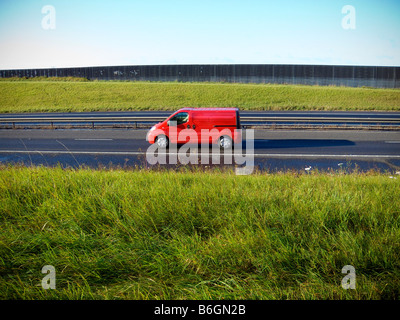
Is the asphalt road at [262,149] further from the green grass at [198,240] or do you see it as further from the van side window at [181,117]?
the green grass at [198,240]

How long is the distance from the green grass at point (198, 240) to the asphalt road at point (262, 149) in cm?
411

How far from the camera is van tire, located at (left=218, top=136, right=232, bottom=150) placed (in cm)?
1406

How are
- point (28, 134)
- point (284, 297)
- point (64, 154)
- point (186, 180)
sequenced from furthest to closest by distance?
point (28, 134) < point (64, 154) < point (186, 180) < point (284, 297)

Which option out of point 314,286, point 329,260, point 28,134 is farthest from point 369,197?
point 28,134

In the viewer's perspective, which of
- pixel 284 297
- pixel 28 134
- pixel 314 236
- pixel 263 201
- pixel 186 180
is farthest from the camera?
pixel 28 134

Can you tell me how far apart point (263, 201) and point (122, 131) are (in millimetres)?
16001

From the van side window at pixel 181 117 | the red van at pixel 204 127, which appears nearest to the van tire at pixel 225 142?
the red van at pixel 204 127

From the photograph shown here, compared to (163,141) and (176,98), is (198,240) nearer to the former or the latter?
(163,141)

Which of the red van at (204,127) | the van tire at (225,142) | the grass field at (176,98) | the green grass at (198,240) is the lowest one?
the green grass at (198,240)

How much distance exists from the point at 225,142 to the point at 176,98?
95.6 feet

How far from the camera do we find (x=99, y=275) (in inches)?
152

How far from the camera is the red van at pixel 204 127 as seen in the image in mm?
13961
